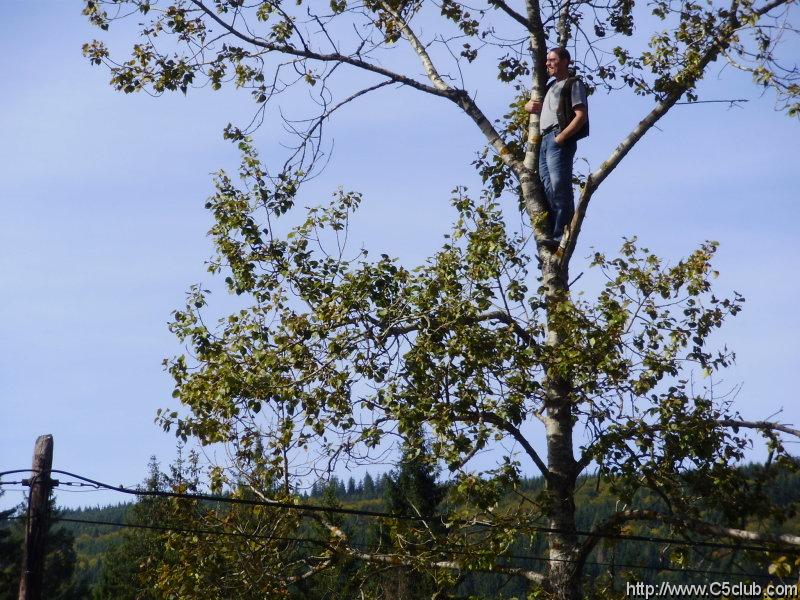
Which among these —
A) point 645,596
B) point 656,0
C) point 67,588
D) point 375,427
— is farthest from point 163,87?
→ point 67,588

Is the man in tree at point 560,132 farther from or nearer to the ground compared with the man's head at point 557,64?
nearer to the ground

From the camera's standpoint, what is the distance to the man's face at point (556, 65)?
13641 millimetres

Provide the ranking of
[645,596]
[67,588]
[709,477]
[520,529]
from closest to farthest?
[520,529] → [709,477] → [645,596] → [67,588]

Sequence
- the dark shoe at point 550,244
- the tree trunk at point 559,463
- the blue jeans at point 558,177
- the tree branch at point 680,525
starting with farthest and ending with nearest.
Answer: the dark shoe at point 550,244, the blue jeans at point 558,177, the tree trunk at point 559,463, the tree branch at point 680,525

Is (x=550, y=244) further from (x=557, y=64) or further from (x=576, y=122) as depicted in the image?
(x=557, y=64)

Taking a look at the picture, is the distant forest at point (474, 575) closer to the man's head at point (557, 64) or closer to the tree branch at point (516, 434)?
the tree branch at point (516, 434)

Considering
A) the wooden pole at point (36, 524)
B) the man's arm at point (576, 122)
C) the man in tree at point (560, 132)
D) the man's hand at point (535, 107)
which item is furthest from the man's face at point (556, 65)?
the wooden pole at point (36, 524)

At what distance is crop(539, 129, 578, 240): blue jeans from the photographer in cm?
1338

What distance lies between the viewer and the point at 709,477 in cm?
1285

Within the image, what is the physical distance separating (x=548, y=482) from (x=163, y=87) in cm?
715

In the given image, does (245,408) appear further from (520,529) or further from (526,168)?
(526,168)

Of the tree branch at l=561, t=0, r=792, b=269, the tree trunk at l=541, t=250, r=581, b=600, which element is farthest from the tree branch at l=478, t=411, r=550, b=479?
the tree branch at l=561, t=0, r=792, b=269

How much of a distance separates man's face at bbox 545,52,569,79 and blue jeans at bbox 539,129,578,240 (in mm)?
773

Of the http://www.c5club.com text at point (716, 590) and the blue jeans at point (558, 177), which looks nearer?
the http://www.c5club.com text at point (716, 590)
